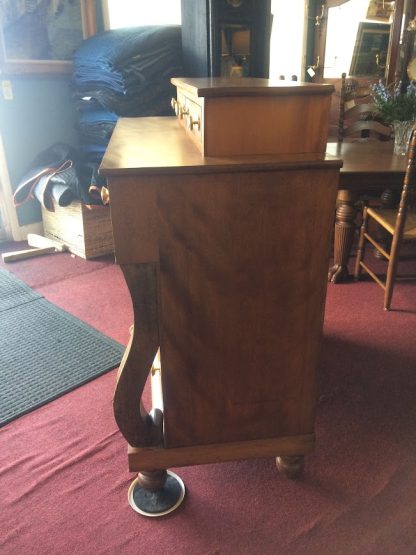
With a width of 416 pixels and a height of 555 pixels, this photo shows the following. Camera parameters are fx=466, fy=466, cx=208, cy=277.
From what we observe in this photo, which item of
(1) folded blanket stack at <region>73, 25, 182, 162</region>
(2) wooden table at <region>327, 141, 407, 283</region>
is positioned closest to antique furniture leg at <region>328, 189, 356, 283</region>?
(2) wooden table at <region>327, 141, 407, 283</region>

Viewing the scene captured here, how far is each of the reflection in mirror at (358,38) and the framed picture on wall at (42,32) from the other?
5.92ft

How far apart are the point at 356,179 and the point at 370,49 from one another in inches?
87.5

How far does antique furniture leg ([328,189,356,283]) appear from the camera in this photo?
2.43m

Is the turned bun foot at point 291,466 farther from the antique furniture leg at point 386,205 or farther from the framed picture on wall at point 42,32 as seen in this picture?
the framed picture on wall at point 42,32

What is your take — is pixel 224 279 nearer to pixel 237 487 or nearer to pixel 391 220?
pixel 237 487

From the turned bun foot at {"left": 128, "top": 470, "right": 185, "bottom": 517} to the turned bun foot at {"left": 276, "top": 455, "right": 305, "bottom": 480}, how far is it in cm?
28

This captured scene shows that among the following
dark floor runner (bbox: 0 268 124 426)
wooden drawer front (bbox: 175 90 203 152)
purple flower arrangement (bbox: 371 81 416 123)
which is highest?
wooden drawer front (bbox: 175 90 203 152)

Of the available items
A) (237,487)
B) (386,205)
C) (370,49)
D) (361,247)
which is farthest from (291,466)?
(370,49)

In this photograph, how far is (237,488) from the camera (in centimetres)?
127

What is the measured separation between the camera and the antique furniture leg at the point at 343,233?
2.43 m

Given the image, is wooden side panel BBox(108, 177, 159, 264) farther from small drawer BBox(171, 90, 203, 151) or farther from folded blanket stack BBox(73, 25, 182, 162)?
folded blanket stack BBox(73, 25, 182, 162)

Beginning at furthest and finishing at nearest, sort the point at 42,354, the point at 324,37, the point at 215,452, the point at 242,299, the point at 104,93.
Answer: the point at 324,37
the point at 104,93
the point at 42,354
the point at 215,452
the point at 242,299

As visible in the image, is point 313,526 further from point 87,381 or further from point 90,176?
point 90,176

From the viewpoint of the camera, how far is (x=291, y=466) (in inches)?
50.0
